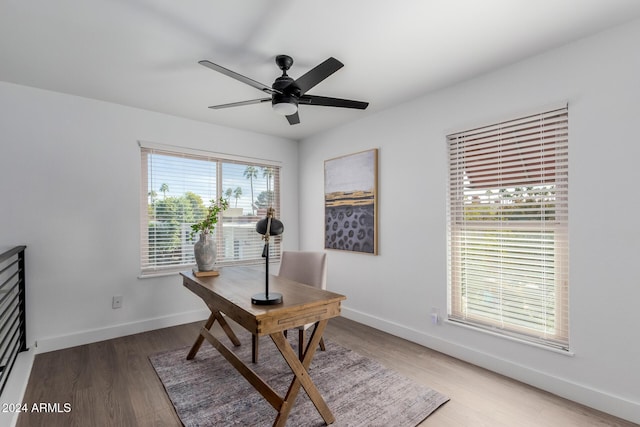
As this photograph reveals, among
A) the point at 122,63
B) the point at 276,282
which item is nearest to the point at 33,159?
the point at 122,63

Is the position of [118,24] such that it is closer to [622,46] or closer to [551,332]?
[622,46]

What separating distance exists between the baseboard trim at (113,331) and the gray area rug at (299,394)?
77 cm

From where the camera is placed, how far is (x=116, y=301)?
3205mm

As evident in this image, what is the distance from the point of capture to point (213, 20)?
1.88 m

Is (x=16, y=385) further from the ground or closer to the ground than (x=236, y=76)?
closer to the ground

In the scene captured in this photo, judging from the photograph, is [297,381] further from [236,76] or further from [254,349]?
[236,76]

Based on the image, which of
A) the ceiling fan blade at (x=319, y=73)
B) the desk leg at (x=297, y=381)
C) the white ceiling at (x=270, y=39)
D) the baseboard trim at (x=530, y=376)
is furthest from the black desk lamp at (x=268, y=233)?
the baseboard trim at (x=530, y=376)

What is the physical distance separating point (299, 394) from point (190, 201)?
2569mm

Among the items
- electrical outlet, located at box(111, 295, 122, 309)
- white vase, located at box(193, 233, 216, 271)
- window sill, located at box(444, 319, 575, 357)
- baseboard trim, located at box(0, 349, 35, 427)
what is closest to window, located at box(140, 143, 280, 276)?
electrical outlet, located at box(111, 295, 122, 309)

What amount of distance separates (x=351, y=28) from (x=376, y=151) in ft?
5.49

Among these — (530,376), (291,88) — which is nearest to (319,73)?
(291,88)

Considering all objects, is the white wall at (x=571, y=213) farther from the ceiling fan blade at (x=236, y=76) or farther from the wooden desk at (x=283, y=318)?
the ceiling fan blade at (x=236, y=76)

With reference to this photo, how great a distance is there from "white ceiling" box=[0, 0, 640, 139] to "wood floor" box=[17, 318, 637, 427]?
2.46 m

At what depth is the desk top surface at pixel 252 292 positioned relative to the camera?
1707 millimetres
